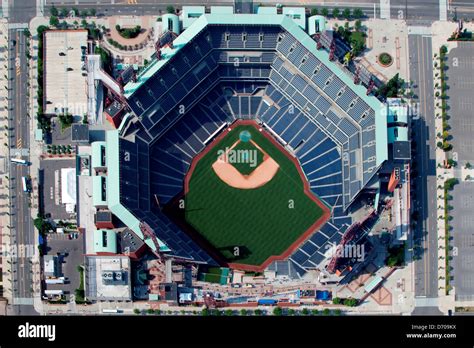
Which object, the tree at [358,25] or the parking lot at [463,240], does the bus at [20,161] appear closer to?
the tree at [358,25]

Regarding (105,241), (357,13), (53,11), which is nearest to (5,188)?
(105,241)

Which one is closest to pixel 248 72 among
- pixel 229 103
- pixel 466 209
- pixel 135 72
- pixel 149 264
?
pixel 229 103

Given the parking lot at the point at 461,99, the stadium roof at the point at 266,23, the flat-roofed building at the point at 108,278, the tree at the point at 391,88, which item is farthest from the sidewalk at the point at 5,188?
the parking lot at the point at 461,99

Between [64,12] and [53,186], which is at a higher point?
[64,12]

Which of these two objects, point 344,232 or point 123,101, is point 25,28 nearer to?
point 123,101

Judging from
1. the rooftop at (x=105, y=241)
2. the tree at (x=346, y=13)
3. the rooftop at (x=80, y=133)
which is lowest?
the rooftop at (x=105, y=241)

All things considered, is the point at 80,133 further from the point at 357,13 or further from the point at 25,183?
the point at 357,13
